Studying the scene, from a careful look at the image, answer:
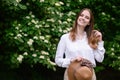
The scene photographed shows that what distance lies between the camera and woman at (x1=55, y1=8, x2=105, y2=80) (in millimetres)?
3891

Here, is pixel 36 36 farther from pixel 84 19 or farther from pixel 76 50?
pixel 76 50

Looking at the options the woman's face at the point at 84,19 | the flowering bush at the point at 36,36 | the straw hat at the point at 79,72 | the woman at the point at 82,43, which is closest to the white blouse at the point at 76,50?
the woman at the point at 82,43

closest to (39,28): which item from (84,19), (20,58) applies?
(20,58)

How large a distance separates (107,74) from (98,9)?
1318 mm

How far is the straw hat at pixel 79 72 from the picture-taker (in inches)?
136

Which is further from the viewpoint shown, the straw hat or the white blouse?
the white blouse

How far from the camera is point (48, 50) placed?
21.4ft

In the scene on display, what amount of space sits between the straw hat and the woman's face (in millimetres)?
540

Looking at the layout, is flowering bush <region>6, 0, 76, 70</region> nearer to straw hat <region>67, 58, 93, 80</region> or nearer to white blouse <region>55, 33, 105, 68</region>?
white blouse <region>55, 33, 105, 68</region>

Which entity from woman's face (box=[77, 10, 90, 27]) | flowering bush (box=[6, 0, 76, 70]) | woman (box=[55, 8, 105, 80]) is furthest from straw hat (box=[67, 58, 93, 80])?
Answer: flowering bush (box=[6, 0, 76, 70])

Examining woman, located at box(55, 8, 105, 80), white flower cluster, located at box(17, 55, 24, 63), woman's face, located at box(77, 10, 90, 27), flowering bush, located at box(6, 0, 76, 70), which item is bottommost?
white flower cluster, located at box(17, 55, 24, 63)

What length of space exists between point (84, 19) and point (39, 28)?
2552 mm

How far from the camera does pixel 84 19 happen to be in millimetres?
4008

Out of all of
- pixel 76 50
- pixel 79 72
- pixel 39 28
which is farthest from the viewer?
pixel 39 28
